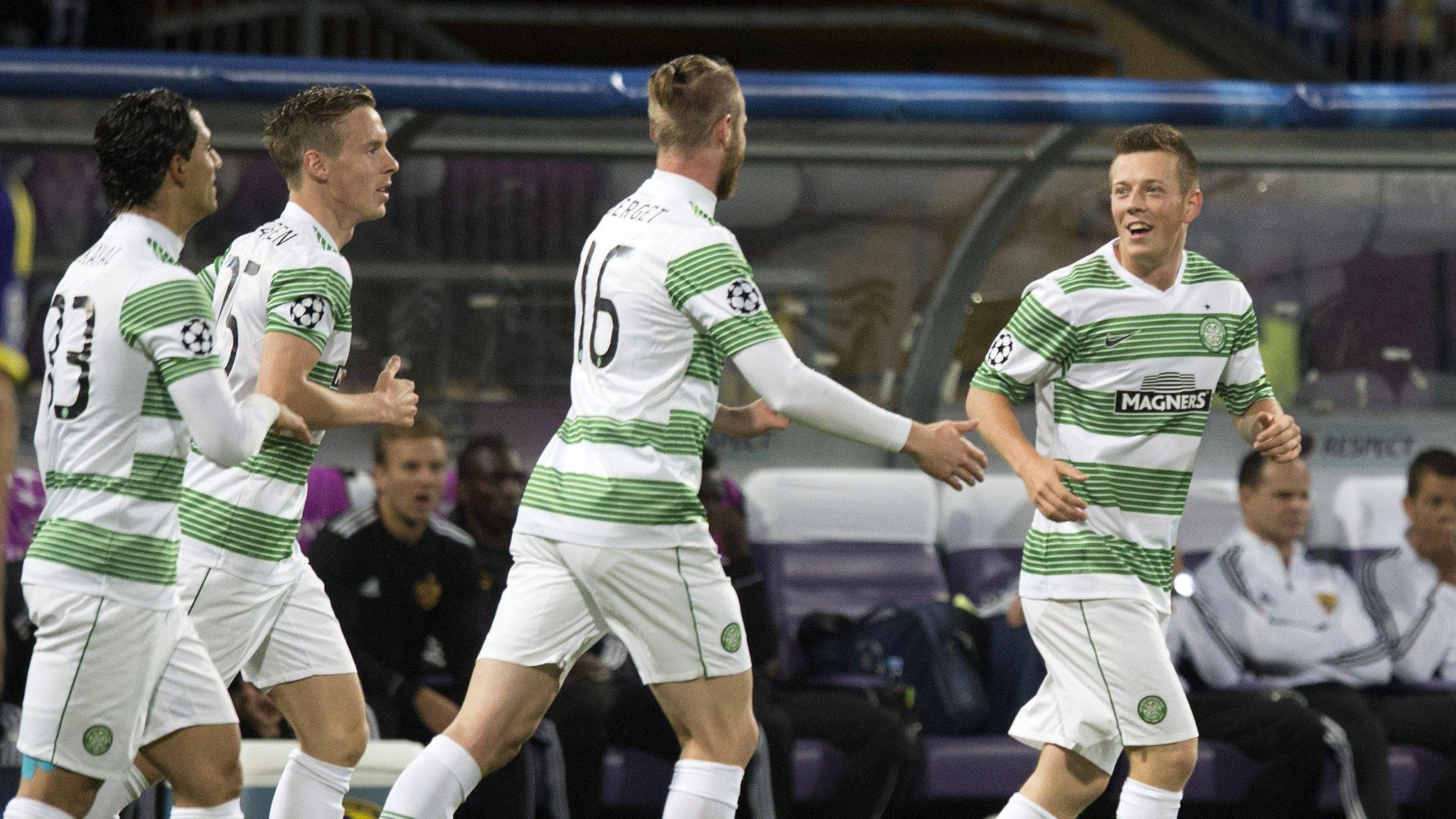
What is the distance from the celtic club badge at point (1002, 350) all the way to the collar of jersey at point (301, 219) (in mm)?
1585

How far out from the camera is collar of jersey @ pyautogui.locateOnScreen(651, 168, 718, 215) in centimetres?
405

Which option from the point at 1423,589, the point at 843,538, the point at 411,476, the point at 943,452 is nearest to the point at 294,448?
the point at 943,452

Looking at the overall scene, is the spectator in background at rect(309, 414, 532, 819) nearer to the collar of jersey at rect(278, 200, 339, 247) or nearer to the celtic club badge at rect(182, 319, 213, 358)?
the collar of jersey at rect(278, 200, 339, 247)

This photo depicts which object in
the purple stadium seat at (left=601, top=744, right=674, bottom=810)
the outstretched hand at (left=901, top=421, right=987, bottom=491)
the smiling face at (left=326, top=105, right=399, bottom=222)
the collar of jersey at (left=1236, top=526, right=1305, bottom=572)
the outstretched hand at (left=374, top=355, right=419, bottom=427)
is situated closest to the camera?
the outstretched hand at (left=901, top=421, right=987, bottom=491)

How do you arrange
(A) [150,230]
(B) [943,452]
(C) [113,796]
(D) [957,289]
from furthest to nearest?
(D) [957,289] → (B) [943,452] → (C) [113,796] → (A) [150,230]

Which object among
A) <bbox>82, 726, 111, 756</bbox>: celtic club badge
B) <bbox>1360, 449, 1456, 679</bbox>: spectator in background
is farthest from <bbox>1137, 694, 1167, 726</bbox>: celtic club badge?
<bbox>1360, 449, 1456, 679</bbox>: spectator in background

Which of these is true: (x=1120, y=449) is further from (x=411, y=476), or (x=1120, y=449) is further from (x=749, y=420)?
(x=411, y=476)

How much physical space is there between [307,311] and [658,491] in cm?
90

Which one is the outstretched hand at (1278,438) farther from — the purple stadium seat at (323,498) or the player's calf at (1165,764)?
the purple stadium seat at (323,498)

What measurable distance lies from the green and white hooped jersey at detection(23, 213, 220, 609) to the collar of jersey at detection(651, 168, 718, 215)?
1.00 metres

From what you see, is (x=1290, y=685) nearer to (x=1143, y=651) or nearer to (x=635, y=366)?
(x=1143, y=651)

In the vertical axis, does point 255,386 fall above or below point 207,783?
above

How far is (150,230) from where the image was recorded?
12.3 feet

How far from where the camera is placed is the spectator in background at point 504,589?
241 inches
